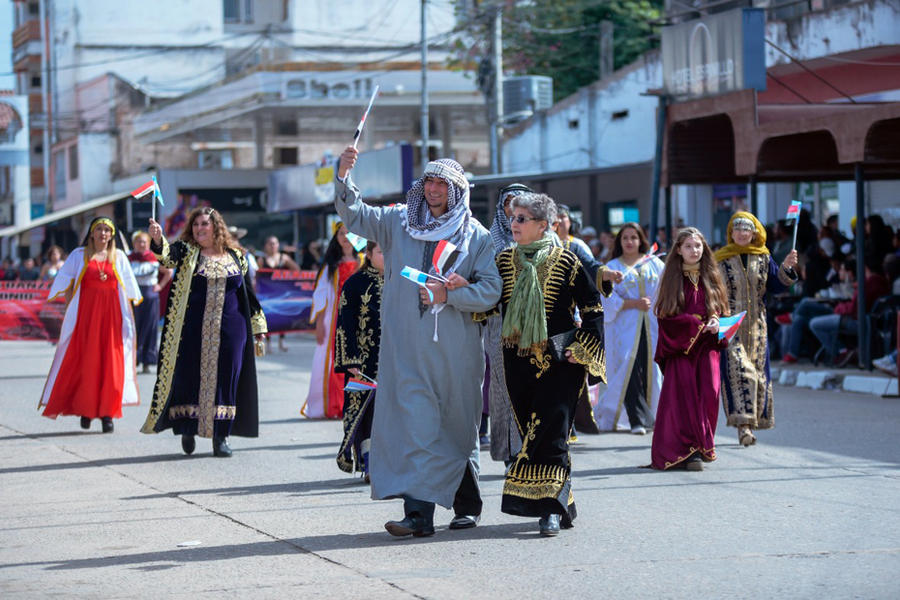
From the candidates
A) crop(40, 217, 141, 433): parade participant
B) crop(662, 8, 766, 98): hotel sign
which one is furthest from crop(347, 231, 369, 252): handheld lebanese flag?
crop(662, 8, 766, 98): hotel sign

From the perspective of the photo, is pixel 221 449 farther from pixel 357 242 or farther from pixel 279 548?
pixel 279 548

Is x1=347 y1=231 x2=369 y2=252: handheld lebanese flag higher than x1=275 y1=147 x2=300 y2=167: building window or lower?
lower

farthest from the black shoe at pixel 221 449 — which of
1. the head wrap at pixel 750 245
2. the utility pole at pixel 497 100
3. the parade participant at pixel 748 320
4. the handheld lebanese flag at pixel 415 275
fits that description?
the utility pole at pixel 497 100

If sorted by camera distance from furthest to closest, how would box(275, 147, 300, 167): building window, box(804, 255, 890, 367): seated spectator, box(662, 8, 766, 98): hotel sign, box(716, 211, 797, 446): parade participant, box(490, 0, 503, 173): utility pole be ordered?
box(275, 147, 300, 167): building window, box(490, 0, 503, 173): utility pole, box(662, 8, 766, 98): hotel sign, box(804, 255, 890, 367): seated spectator, box(716, 211, 797, 446): parade participant

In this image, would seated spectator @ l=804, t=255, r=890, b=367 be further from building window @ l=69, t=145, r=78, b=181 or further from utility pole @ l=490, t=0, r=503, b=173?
building window @ l=69, t=145, r=78, b=181

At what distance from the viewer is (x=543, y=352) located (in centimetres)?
780

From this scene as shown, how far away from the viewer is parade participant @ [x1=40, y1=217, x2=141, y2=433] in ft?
42.3

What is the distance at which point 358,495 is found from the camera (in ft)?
30.2

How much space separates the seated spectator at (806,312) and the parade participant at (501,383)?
9127 mm

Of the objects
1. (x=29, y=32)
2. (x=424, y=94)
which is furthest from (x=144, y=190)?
(x=29, y=32)

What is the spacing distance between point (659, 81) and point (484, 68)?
8.64 m

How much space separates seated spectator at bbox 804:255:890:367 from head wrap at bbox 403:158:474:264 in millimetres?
10159

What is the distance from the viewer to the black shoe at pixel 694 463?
33.1 feet

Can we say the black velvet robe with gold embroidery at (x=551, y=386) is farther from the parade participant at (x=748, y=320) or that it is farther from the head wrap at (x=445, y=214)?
the parade participant at (x=748, y=320)
